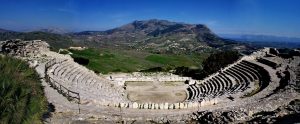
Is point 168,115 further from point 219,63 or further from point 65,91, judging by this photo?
point 219,63

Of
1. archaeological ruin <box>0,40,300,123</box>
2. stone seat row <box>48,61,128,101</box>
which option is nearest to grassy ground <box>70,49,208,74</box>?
archaeological ruin <box>0,40,300,123</box>

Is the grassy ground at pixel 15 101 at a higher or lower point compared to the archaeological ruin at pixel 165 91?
higher

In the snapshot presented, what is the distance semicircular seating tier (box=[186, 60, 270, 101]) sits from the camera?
38094mm

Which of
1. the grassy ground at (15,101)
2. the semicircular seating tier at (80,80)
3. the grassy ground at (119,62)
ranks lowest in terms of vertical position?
the grassy ground at (119,62)

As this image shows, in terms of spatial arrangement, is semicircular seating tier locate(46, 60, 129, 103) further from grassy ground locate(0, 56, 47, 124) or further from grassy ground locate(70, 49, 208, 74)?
grassy ground locate(0, 56, 47, 124)

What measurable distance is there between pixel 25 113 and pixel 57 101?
15179mm

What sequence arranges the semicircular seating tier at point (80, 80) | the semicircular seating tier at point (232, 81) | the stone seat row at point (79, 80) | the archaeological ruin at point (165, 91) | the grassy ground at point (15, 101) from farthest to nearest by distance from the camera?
the semicircular seating tier at point (232, 81)
the stone seat row at point (79, 80)
the semicircular seating tier at point (80, 80)
the archaeological ruin at point (165, 91)
the grassy ground at point (15, 101)

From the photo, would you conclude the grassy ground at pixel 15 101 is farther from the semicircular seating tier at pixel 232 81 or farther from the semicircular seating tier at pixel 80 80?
the semicircular seating tier at pixel 232 81

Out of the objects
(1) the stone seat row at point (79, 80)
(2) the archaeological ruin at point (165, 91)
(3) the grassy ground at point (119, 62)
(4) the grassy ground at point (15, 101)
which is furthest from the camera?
(3) the grassy ground at point (119, 62)

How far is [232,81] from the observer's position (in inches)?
1644

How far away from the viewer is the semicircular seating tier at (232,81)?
38.1 metres

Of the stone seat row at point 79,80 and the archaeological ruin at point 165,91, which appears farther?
the stone seat row at point 79,80

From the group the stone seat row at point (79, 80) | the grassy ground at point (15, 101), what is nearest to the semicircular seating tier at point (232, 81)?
the stone seat row at point (79, 80)

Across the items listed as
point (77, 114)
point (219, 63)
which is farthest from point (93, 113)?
point (219, 63)
